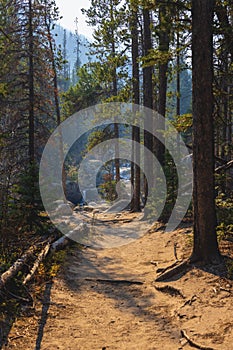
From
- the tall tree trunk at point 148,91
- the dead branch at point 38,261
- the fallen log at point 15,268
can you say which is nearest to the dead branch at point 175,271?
the dead branch at point 38,261

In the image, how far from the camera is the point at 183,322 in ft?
19.1

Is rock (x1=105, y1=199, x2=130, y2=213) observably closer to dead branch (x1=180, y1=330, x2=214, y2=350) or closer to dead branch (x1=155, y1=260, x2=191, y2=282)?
dead branch (x1=155, y1=260, x2=191, y2=282)

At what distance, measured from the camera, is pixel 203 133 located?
7.96 metres

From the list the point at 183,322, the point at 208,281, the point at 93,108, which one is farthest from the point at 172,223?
the point at 93,108

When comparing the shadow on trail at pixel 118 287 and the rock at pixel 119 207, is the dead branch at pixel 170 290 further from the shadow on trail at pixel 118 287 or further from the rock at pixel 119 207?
the rock at pixel 119 207

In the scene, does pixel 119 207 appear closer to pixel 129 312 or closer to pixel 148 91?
pixel 148 91

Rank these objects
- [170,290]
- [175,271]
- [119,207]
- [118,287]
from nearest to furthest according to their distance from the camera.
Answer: [170,290] → [175,271] → [118,287] → [119,207]

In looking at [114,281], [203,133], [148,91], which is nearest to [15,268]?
[114,281]

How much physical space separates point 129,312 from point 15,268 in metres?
2.50

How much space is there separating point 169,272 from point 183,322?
2.35 meters

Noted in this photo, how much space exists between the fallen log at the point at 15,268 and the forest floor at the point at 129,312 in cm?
72

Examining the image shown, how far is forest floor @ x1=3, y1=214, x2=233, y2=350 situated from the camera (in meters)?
5.27

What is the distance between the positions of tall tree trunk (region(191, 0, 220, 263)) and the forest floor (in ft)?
2.25

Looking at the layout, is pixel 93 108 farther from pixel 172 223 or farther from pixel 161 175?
pixel 172 223
